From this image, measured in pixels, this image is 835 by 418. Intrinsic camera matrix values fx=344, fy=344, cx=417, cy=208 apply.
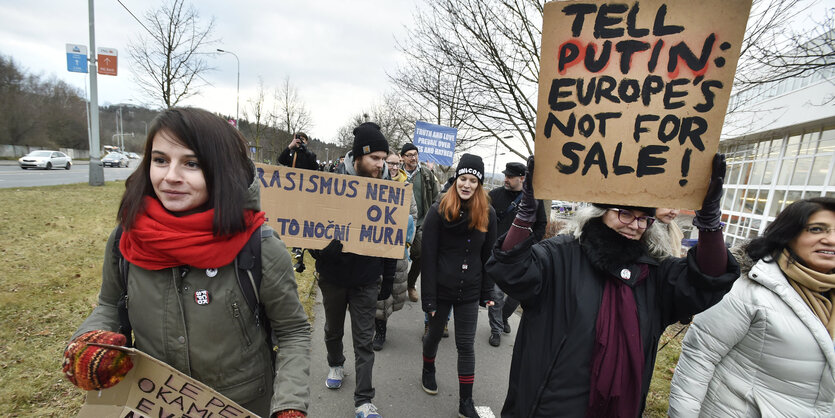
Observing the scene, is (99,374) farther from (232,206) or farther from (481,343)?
(481,343)

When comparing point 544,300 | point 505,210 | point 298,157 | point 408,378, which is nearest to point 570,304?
point 544,300

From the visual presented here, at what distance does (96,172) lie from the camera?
1417cm

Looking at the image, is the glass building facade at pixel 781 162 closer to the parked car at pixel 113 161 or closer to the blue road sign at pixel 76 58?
the blue road sign at pixel 76 58

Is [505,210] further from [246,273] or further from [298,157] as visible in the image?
[246,273]

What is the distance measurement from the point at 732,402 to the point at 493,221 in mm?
1893

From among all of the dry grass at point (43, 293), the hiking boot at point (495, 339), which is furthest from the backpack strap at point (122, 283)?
the hiking boot at point (495, 339)

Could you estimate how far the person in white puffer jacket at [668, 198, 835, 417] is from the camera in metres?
1.67

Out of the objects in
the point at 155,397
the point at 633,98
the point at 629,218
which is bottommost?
the point at 155,397

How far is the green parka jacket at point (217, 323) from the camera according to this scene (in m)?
1.31

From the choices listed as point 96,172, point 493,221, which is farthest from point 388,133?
point 493,221

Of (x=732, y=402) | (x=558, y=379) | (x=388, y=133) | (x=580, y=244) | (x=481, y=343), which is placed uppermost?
(x=388, y=133)

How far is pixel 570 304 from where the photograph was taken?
1.60 meters

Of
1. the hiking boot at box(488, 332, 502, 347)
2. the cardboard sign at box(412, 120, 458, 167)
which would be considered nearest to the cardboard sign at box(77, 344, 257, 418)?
the hiking boot at box(488, 332, 502, 347)

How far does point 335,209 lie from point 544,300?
5.71 ft
